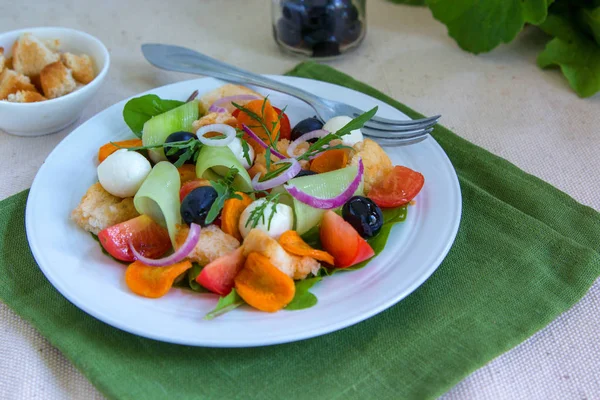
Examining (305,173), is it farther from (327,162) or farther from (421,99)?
(421,99)

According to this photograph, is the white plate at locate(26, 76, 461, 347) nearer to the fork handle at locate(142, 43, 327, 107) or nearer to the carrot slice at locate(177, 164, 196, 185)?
the carrot slice at locate(177, 164, 196, 185)

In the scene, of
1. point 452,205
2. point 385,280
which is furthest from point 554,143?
point 385,280

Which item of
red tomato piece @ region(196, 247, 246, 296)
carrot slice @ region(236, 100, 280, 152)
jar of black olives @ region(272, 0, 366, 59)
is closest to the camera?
red tomato piece @ region(196, 247, 246, 296)

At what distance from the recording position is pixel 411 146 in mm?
2408

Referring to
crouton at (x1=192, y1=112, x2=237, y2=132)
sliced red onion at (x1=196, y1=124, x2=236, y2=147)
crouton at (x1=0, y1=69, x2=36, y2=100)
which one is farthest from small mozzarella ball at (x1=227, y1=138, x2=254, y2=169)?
crouton at (x1=0, y1=69, x2=36, y2=100)

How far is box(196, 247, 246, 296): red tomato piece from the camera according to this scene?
178 centimetres

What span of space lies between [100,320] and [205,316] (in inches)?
12.6

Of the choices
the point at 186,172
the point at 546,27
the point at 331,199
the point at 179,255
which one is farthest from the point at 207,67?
the point at 546,27

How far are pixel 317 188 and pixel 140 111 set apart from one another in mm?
890

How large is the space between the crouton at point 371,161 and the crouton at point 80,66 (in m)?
1.30

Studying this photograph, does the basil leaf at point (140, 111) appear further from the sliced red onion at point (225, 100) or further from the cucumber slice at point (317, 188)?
the cucumber slice at point (317, 188)

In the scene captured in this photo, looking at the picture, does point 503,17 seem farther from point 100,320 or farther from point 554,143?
point 100,320

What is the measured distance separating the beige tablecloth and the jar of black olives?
0.09 m

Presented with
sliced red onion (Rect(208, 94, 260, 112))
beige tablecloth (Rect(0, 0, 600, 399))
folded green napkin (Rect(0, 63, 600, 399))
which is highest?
sliced red onion (Rect(208, 94, 260, 112))
